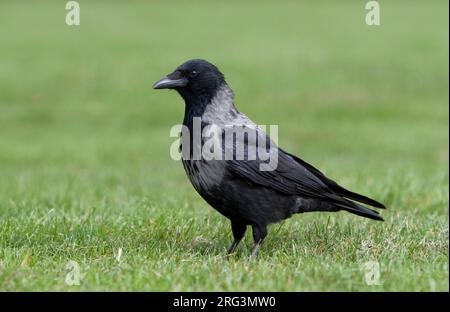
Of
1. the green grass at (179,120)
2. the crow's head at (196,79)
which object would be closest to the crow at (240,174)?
the crow's head at (196,79)

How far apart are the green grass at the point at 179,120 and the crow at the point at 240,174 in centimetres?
27

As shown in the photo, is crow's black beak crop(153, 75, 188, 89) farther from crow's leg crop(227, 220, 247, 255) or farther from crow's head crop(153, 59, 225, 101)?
crow's leg crop(227, 220, 247, 255)

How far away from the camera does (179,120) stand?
18.0 metres

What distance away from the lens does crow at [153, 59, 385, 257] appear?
566 cm

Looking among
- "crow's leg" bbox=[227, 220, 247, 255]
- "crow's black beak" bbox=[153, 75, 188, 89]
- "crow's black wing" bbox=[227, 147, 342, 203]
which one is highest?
"crow's black beak" bbox=[153, 75, 188, 89]

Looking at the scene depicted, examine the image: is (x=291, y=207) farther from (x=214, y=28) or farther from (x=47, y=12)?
(x=47, y=12)

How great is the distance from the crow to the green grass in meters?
0.27

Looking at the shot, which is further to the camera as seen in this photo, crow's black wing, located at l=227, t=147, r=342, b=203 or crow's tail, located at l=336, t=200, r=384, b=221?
crow's tail, located at l=336, t=200, r=384, b=221

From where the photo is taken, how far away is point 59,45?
24.6 m

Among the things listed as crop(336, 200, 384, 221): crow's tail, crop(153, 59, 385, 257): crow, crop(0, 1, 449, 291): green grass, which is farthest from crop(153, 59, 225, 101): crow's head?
crop(336, 200, 384, 221): crow's tail
